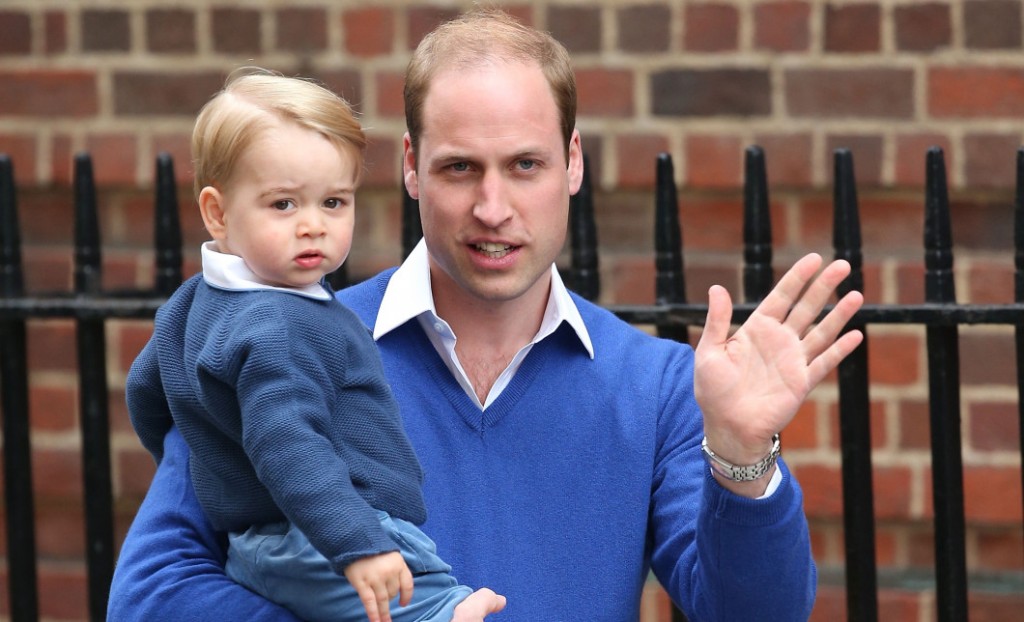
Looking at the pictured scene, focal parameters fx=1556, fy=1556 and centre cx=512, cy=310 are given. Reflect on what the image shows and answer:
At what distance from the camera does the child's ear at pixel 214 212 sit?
219 centimetres

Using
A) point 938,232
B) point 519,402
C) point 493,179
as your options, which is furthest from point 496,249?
point 938,232

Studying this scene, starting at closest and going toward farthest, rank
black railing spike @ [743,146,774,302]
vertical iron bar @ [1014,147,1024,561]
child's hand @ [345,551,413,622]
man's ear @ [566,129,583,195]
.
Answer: child's hand @ [345,551,413,622], man's ear @ [566,129,583,195], vertical iron bar @ [1014,147,1024,561], black railing spike @ [743,146,774,302]

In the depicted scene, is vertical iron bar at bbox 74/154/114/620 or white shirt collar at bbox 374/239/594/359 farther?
vertical iron bar at bbox 74/154/114/620

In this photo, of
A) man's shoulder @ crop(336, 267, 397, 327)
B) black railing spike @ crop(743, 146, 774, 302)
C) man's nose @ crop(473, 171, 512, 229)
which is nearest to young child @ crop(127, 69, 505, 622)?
man's nose @ crop(473, 171, 512, 229)

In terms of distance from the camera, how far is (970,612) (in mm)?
3678

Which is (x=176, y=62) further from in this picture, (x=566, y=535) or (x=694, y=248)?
(x=566, y=535)

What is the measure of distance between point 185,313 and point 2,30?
81.5 inches

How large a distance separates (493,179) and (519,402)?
0.38 meters

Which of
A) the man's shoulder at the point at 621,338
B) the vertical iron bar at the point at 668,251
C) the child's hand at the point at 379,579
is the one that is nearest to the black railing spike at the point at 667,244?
the vertical iron bar at the point at 668,251

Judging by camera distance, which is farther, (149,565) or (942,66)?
(942,66)

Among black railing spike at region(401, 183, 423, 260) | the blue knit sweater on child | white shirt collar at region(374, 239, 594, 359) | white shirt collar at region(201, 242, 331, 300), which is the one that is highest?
black railing spike at region(401, 183, 423, 260)

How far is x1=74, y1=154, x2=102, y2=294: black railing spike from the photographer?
329 centimetres

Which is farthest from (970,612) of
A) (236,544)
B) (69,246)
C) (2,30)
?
(2,30)

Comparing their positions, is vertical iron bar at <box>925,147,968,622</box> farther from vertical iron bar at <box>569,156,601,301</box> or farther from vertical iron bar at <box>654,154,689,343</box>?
vertical iron bar at <box>569,156,601,301</box>
